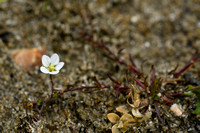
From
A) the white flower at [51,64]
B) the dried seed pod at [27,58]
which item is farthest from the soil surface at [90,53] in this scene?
the white flower at [51,64]

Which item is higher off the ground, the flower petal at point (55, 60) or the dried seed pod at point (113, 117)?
the flower petal at point (55, 60)

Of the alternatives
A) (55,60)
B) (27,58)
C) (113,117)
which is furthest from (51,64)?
(113,117)

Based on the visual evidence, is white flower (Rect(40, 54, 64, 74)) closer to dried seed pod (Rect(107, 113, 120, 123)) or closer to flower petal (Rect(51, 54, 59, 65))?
flower petal (Rect(51, 54, 59, 65))

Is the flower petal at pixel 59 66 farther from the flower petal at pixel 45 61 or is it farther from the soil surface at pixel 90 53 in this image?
the soil surface at pixel 90 53

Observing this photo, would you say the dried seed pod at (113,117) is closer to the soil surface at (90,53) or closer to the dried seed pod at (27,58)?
the soil surface at (90,53)

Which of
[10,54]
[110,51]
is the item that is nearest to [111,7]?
[110,51]

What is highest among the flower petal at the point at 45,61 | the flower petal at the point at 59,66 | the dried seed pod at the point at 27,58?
the dried seed pod at the point at 27,58

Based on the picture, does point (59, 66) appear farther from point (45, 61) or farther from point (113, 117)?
point (113, 117)

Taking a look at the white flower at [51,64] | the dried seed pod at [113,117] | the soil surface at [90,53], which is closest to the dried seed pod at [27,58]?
the soil surface at [90,53]

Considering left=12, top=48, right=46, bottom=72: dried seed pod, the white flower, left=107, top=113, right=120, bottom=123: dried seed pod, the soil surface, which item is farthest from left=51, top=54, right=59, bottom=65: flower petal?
left=107, top=113, right=120, bottom=123: dried seed pod

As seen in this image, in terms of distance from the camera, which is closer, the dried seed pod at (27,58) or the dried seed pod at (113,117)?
the dried seed pod at (113,117)
